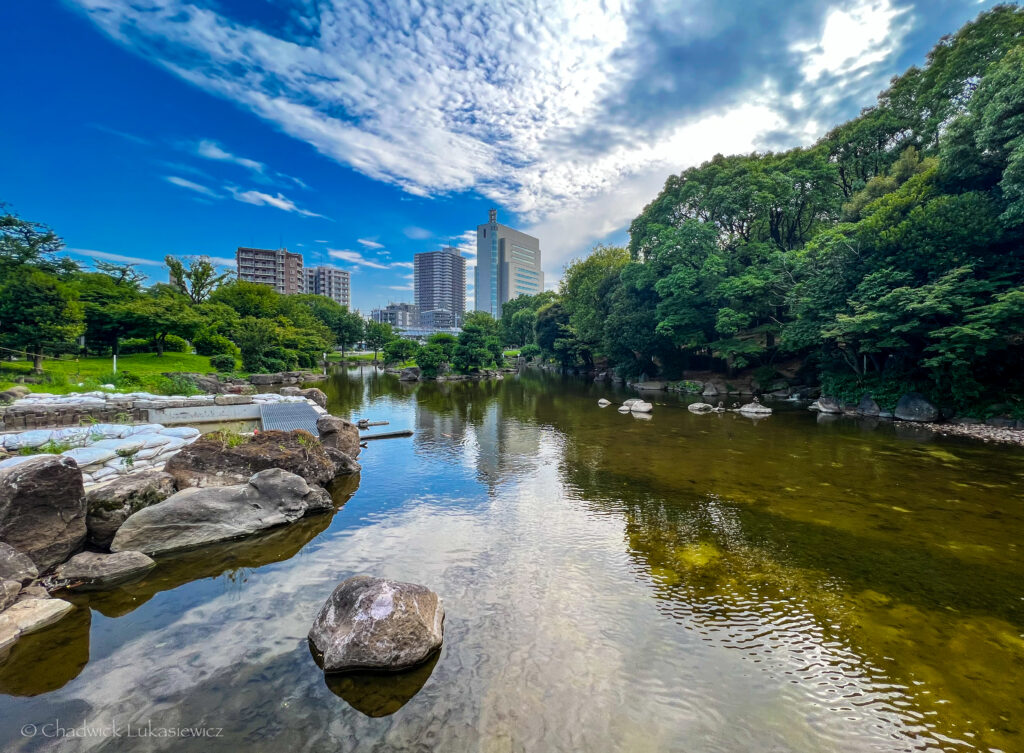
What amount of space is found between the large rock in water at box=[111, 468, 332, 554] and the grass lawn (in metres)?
14.2

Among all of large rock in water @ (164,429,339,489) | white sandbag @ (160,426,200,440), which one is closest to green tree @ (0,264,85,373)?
white sandbag @ (160,426,200,440)

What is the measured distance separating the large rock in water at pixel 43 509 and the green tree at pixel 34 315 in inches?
704

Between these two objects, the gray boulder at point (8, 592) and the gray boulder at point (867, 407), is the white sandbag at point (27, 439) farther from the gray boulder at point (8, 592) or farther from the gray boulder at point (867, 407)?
the gray boulder at point (867, 407)

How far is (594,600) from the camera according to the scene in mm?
6234

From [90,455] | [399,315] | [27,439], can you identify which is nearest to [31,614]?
[90,455]

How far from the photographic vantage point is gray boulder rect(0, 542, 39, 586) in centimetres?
572

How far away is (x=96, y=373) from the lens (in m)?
21.1

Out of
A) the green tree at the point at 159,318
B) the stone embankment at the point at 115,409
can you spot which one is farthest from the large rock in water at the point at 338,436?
the green tree at the point at 159,318

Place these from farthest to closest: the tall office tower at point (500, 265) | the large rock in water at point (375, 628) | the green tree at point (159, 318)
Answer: the tall office tower at point (500, 265), the green tree at point (159, 318), the large rock in water at point (375, 628)

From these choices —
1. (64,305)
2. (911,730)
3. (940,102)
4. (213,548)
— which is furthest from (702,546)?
(940,102)

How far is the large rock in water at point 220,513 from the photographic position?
23.7ft

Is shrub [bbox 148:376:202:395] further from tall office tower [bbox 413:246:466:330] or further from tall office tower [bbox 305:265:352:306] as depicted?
tall office tower [bbox 413:246:466:330]

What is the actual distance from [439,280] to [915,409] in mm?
170971

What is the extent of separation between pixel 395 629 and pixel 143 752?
7.34 ft
